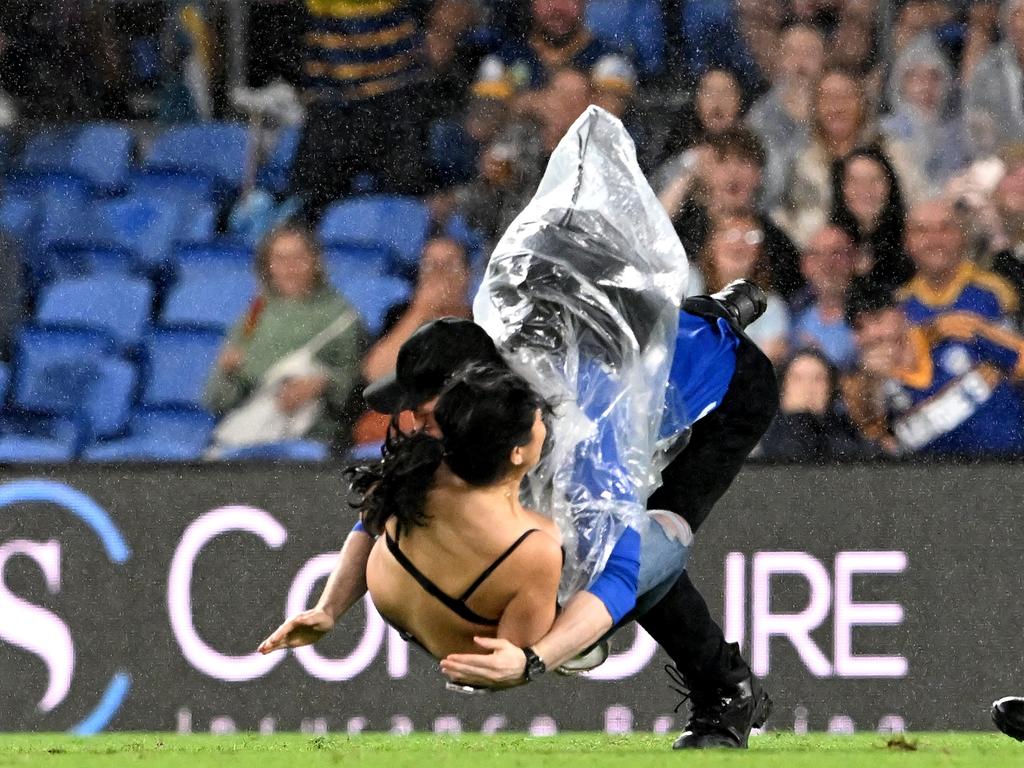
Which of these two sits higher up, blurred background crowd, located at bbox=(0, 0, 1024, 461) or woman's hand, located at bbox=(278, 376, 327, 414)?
blurred background crowd, located at bbox=(0, 0, 1024, 461)

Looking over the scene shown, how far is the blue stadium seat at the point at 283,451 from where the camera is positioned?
21.3ft

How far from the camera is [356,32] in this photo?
23.8 feet

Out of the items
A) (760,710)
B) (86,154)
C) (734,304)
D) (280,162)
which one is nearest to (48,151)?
(86,154)

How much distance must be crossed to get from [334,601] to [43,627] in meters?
2.44

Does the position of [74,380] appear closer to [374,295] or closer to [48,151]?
[48,151]

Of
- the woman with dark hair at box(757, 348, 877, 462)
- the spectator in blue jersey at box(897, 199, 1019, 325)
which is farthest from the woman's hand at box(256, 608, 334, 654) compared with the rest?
the spectator in blue jersey at box(897, 199, 1019, 325)

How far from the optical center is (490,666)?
3.38m

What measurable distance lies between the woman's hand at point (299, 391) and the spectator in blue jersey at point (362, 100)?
25.8 inches

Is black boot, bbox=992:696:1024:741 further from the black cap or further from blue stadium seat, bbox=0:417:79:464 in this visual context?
blue stadium seat, bbox=0:417:79:464

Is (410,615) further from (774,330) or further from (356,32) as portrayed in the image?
(356,32)

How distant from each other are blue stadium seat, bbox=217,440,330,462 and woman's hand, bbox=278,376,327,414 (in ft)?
0.47

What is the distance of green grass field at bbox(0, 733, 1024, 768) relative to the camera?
12.1ft

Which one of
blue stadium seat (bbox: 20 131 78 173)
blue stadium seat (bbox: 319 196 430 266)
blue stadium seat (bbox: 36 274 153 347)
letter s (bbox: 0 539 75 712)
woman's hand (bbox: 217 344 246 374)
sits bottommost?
letter s (bbox: 0 539 75 712)

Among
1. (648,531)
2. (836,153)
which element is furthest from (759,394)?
(836,153)
